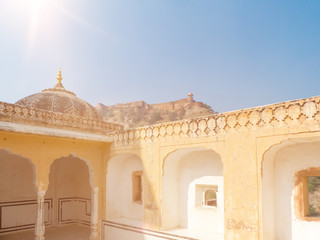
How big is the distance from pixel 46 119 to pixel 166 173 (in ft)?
11.9

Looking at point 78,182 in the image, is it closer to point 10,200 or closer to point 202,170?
point 10,200

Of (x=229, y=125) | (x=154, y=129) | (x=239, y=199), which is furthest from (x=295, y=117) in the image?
(x=154, y=129)

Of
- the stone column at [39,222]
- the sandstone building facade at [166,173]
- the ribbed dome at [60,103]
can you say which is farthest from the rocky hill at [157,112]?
the stone column at [39,222]

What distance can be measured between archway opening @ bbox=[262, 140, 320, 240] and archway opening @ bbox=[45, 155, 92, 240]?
6.14 metres

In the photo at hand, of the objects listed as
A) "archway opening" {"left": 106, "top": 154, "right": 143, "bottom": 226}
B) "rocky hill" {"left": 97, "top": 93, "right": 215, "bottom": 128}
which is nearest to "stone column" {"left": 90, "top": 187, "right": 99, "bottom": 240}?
"archway opening" {"left": 106, "top": 154, "right": 143, "bottom": 226}

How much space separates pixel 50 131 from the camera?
21.0 feet

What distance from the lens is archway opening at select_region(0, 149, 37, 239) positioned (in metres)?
8.50

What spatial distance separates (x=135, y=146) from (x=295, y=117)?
361cm

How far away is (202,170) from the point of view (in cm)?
644

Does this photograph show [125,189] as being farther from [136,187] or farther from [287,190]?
[287,190]

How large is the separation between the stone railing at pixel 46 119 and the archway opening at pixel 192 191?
86.5 inches

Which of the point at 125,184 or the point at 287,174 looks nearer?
the point at 287,174

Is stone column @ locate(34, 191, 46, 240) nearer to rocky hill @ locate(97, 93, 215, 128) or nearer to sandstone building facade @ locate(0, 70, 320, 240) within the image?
sandstone building facade @ locate(0, 70, 320, 240)

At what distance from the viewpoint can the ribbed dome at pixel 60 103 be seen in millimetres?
9438
